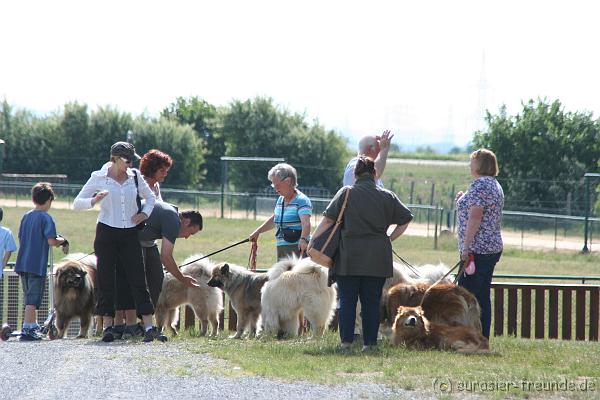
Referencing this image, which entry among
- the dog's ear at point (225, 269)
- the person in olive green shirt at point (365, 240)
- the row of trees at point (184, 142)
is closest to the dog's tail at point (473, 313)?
the person in olive green shirt at point (365, 240)

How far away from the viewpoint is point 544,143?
156 feet

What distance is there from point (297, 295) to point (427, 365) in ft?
8.69

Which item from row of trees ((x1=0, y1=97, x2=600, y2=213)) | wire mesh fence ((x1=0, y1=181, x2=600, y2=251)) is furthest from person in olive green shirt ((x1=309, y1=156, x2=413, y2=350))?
row of trees ((x1=0, y1=97, x2=600, y2=213))

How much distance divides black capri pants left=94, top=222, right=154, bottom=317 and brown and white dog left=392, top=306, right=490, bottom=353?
8.02 ft

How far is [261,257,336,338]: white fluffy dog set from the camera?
34.8 feet

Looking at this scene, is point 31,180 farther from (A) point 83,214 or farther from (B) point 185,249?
(B) point 185,249

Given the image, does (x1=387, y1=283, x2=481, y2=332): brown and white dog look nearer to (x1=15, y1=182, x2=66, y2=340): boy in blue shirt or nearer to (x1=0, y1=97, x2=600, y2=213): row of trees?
(x1=15, y1=182, x2=66, y2=340): boy in blue shirt

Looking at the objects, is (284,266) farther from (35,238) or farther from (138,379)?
(138,379)

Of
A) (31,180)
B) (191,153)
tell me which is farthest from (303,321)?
(191,153)

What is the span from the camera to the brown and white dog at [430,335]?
916 centimetres

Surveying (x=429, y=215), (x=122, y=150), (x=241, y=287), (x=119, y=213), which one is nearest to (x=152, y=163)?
(x=122, y=150)

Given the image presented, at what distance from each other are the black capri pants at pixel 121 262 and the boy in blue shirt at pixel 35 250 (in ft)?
3.26

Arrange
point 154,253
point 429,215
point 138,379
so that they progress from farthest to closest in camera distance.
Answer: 1. point 429,215
2. point 154,253
3. point 138,379

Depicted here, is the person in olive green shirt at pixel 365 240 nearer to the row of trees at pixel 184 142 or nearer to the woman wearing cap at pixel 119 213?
the woman wearing cap at pixel 119 213
